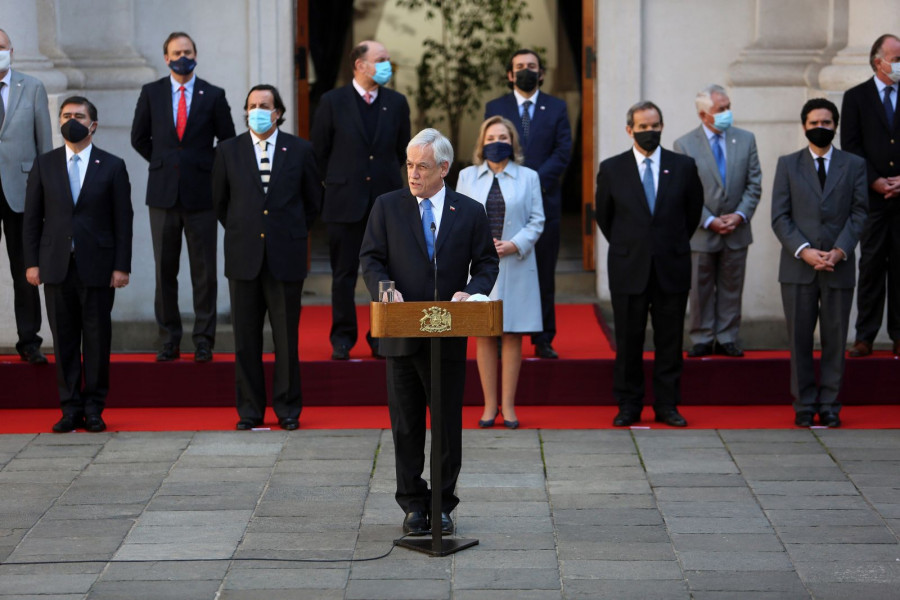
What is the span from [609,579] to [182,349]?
191 inches

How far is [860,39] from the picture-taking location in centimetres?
1005

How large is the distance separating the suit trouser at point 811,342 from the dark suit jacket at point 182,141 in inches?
143

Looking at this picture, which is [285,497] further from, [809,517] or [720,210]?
[720,210]

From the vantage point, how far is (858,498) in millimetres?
6656

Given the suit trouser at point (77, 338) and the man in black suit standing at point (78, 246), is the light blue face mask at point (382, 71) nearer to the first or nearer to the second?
the man in black suit standing at point (78, 246)

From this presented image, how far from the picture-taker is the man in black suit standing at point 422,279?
594 cm

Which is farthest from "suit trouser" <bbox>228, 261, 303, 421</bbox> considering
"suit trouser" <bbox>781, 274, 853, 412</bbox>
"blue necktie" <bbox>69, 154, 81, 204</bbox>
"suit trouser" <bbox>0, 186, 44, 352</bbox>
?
"suit trouser" <bbox>781, 274, 853, 412</bbox>

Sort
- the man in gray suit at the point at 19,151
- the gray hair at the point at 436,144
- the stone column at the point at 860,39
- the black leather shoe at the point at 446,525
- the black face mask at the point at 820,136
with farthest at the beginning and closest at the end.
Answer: the stone column at the point at 860,39 → the man in gray suit at the point at 19,151 → the black face mask at the point at 820,136 → the black leather shoe at the point at 446,525 → the gray hair at the point at 436,144

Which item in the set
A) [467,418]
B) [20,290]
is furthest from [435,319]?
[20,290]

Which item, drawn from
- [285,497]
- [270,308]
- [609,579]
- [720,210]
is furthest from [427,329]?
[720,210]

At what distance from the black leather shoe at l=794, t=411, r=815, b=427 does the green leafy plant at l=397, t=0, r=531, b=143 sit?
8.57 meters

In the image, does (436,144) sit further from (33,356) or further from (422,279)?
(33,356)

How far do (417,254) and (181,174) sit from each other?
3.28 meters

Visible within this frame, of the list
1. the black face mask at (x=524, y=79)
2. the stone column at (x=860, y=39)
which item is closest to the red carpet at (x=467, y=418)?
the black face mask at (x=524, y=79)
